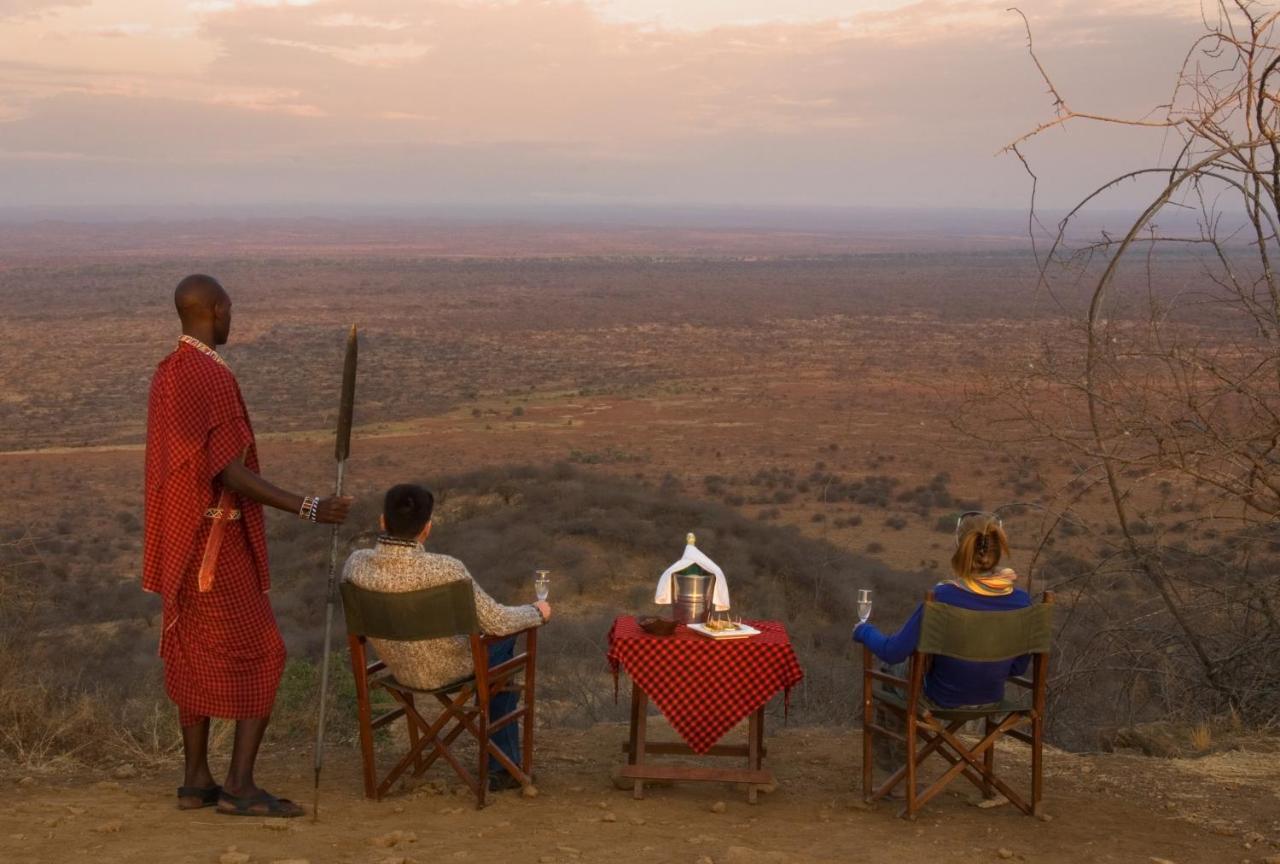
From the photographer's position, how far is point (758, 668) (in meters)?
5.05

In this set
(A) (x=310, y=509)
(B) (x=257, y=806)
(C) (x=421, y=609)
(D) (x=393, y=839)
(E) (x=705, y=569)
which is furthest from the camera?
(E) (x=705, y=569)

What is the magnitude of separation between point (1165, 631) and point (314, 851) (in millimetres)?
5100

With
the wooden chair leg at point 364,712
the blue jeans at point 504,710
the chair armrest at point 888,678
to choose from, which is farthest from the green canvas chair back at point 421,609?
the chair armrest at point 888,678

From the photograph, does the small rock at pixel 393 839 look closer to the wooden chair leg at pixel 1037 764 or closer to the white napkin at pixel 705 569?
the white napkin at pixel 705 569

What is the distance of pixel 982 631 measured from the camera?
Result: 4.70 meters

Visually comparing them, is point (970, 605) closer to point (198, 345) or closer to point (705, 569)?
point (705, 569)

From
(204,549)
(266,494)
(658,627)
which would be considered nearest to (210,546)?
(204,549)

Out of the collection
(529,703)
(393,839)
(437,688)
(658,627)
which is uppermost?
(658,627)

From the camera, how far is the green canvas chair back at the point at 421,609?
186 inches

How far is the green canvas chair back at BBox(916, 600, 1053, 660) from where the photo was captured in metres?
4.66

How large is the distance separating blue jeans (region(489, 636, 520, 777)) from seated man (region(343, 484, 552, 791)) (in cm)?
9

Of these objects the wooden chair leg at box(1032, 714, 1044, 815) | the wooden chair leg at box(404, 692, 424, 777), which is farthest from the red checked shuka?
the wooden chair leg at box(1032, 714, 1044, 815)

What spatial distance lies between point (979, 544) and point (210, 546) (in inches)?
107

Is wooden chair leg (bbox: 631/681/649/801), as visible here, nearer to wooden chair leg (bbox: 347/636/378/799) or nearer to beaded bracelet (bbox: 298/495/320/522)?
wooden chair leg (bbox: 347/636/378/799)
